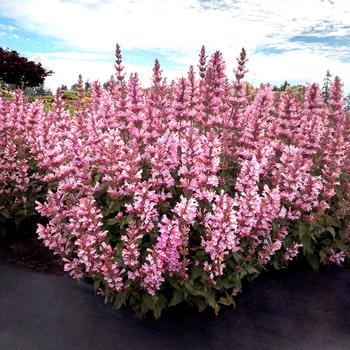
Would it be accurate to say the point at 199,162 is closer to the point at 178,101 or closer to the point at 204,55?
the point at 178,101

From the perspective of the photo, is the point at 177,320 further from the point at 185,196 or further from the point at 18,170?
the point at 18,170

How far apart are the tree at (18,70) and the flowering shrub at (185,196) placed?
22.0 meters

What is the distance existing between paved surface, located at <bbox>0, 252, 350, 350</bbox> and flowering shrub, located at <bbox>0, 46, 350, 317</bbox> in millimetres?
270

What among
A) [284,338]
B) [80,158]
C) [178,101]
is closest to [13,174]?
[80,158]

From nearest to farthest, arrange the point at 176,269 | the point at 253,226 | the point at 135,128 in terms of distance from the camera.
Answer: the point at 176,269 → the point at 253,226 → the point at 135,128

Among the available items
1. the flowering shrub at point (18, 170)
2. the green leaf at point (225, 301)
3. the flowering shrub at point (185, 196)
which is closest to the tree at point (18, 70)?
the flowering shrub at point (18, 170)

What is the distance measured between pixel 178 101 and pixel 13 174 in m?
2.87

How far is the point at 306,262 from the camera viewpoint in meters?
6.86

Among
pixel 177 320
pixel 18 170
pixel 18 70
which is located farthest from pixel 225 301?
pixel 18 70

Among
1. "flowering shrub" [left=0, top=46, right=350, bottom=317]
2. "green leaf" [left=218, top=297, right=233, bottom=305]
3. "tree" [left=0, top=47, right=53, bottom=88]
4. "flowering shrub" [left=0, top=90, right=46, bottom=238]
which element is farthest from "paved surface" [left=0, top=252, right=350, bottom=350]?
"tree" [left=0, top=47, right=53, bottom=88]

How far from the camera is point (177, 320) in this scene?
560 centimetres

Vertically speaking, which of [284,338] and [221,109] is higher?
[221,109]

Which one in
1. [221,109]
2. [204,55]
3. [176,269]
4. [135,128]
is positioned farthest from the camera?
[221,109]

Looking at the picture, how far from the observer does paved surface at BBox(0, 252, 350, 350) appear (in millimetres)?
5250
